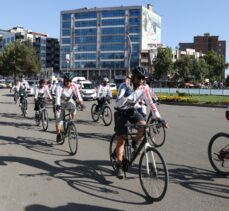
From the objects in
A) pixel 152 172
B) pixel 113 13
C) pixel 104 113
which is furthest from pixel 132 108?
pixel 113 13

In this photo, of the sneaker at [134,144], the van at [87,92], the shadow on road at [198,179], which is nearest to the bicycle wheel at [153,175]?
the sneaker at [134,144]

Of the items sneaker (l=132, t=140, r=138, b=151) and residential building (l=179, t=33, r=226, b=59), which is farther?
residential building (l=179, t=33, r=226, b=59)

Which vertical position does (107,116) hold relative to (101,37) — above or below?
below

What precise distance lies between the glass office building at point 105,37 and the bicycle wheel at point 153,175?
118m

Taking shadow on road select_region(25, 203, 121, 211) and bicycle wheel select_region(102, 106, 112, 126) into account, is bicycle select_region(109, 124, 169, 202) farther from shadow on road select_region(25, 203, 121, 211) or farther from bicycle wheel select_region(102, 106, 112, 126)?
bicycle wheel select_region(102, 106, 112, 126)

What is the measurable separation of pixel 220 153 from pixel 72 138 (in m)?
3.51

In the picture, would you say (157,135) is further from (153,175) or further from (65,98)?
(153,175)

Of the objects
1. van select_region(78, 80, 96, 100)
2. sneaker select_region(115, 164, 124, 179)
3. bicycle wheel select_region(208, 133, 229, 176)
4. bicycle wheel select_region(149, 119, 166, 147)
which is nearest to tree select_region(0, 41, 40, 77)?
van select_region(78, 80, 96, 100)

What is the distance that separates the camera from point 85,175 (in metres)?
7.26

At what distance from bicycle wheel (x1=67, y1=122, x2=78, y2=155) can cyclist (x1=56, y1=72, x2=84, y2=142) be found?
62 cm

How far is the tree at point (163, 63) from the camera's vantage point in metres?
91.3

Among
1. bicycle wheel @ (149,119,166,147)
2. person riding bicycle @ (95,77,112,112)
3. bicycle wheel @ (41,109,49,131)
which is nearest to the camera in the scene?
bicycle wheel @ (149,119,166,147)

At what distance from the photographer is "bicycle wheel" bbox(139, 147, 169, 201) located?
5.57 metres

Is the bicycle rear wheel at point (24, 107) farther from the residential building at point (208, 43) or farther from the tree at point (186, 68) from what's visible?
the residential building at point (208, 43)
